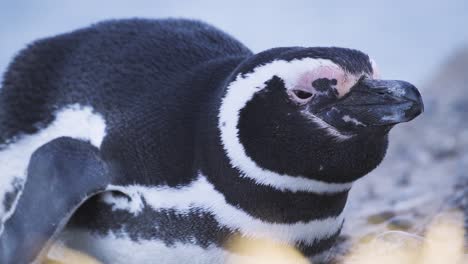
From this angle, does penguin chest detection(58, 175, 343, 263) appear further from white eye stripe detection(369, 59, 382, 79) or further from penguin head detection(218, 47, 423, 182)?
white eye stripe detection(369, 59, 382, 79)

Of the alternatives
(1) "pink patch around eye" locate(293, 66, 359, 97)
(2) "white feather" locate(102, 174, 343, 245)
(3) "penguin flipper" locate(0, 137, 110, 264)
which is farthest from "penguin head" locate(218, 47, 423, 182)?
(3) "penguin flipper" locate(0, 137, 110, 264)

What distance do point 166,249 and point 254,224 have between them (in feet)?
1.03

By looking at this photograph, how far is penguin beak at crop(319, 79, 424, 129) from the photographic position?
266cm

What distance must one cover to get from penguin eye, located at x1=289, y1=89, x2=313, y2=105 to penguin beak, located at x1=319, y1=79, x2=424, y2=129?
2.5 inches

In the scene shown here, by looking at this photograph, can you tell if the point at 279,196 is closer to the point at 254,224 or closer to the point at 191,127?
the point at 254,224

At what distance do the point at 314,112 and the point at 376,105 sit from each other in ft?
0.62

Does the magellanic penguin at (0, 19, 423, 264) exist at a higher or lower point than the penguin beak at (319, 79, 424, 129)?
lower

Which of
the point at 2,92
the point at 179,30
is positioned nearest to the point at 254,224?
the point at 179,30

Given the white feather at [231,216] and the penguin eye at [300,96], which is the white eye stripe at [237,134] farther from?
the white feather at [231,216]

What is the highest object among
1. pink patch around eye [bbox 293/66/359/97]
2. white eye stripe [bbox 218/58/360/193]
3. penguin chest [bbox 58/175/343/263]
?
pink patch around eye [bbox 293/66/359/97]

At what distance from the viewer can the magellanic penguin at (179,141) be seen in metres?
2.77

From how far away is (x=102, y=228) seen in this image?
317 centimetres

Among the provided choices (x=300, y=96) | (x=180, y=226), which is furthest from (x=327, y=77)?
(x=180, y=226)

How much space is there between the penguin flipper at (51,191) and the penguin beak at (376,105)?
2.76 feet
